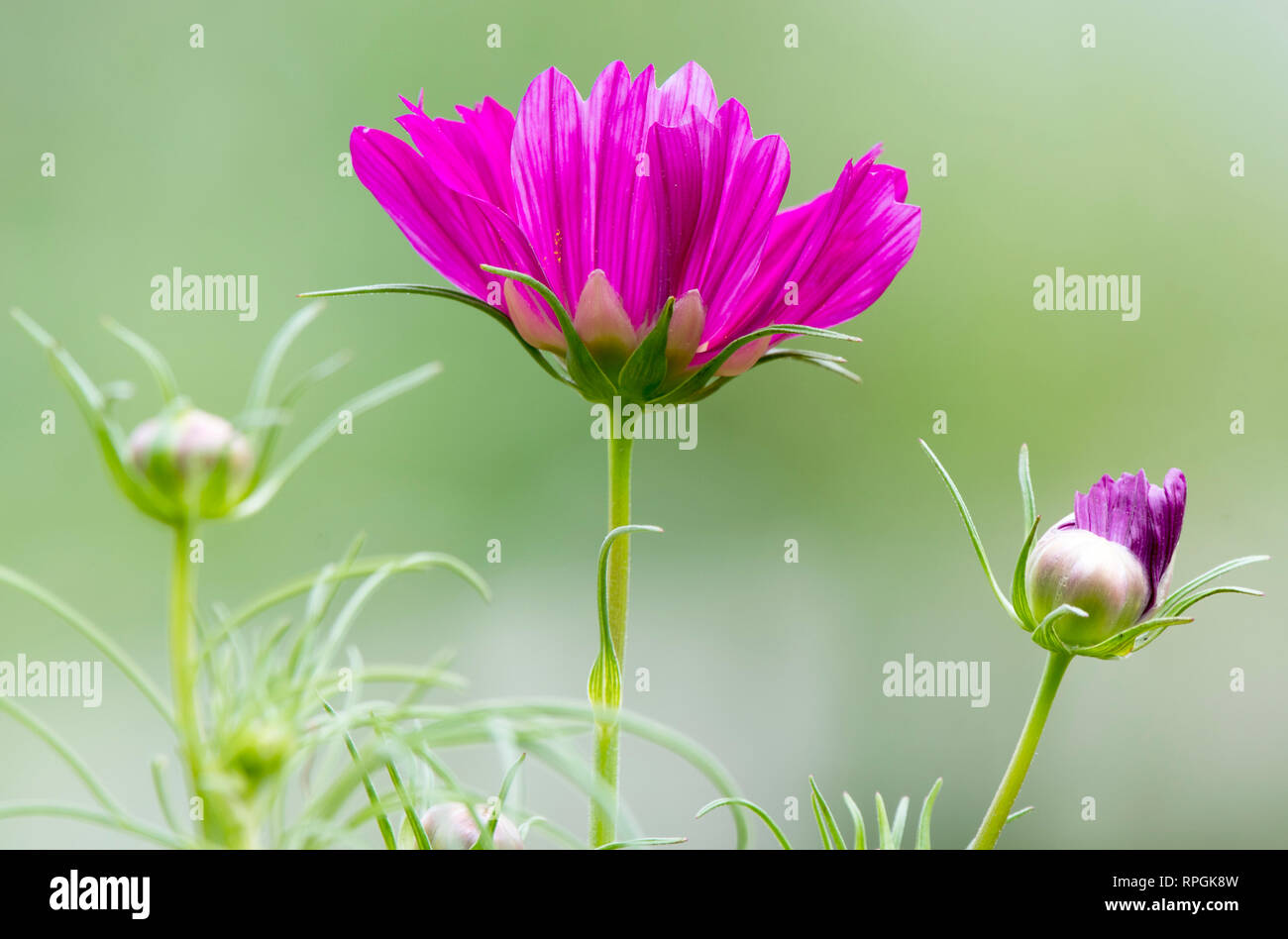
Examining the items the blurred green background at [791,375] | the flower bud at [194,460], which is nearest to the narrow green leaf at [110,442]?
the flower bud at [194,460]

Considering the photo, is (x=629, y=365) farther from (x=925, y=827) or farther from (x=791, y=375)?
(x=791, y=375)

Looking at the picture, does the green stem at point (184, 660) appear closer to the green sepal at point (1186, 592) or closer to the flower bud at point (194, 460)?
the flower bud at point (194, 460)

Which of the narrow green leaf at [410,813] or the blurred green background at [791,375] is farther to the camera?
the blurred green background at [791,375]

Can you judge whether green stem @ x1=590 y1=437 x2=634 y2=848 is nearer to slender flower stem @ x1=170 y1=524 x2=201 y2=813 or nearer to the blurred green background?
slender flower stem @ x1=170 y1=524 x2=201 y2=813

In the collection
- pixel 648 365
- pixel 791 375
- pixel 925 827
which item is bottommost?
pixel 925 827

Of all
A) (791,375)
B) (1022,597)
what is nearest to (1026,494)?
(1022,597)

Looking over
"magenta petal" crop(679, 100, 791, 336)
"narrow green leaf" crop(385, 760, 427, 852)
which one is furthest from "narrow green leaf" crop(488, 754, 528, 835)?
"magenta petal" crop(679, 100, 791, 336)

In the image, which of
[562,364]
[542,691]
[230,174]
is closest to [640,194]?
[562,364]
